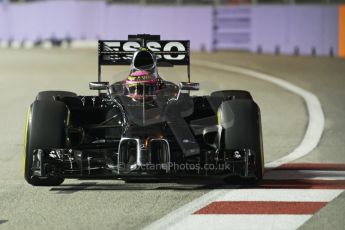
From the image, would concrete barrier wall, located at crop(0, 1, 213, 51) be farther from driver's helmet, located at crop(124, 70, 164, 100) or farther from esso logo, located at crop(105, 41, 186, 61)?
driver's helmet, located at crop(124, 70, 164, 100)

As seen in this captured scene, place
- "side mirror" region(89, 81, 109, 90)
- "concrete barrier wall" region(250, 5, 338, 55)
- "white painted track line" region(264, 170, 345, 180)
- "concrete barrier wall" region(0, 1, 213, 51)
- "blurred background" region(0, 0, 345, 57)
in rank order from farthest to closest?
"concrete barrier wall" region(0, 1, 213, 51) → "blurred background" region(0, 0, 345, 57) → "concrete barrier wall" region(250, 5, 338, 55) → "side mirror" region(89, 81, 109, 90) → "white painted track line" region(264, 170, 345, 180)

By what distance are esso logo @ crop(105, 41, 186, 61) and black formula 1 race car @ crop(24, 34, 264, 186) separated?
1.57ft

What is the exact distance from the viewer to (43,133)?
33.2ft

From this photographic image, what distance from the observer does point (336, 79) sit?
1001 inches

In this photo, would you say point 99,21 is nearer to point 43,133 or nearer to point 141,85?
point 141,85

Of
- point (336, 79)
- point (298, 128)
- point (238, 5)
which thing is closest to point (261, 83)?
point (336, 79)

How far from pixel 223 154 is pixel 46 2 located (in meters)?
35.5

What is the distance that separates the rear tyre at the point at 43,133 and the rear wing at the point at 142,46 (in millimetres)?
1650

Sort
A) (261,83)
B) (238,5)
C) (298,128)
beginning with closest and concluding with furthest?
(298,128) → (261,83) → (238,5)

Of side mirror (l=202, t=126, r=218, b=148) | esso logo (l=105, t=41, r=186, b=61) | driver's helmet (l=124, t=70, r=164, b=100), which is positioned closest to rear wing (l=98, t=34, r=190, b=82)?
esso logo (l=105, t=41, r=186, b=61)

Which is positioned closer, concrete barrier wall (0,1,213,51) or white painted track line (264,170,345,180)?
white painted track line (264,170,345,180)

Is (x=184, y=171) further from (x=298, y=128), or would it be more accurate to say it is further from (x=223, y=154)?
(x=298, y=128)

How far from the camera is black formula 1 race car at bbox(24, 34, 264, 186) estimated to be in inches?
392

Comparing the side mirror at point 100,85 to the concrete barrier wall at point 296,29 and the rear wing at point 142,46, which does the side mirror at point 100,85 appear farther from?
the concrete barrier wall at point 296,29
